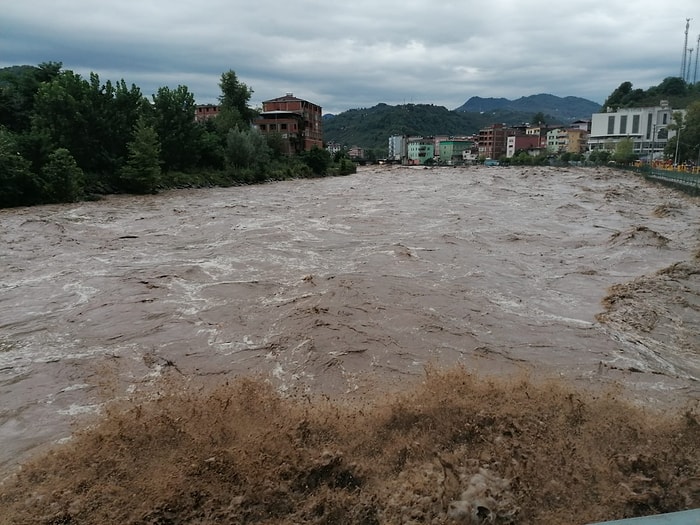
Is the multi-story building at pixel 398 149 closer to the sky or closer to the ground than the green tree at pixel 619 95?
closer to the ground

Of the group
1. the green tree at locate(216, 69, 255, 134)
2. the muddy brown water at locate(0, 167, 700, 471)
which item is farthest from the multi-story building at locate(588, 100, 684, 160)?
the muddy brown water at locate(0, 167, 700, 471)

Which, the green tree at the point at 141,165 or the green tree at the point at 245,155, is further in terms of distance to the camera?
the green tree at the point at 245,155

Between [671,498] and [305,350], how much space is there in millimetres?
5083

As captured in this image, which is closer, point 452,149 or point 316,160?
point 316,160

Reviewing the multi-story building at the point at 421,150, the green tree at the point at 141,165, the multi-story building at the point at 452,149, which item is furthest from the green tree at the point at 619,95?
the green tree at the point at 141,165

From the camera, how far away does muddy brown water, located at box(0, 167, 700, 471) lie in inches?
272

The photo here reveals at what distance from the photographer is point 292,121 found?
74.8 metres

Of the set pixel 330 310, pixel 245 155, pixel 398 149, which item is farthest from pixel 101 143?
pixel 398 149

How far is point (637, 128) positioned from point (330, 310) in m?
115

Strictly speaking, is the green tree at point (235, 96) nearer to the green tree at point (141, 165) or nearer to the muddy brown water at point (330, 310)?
the green tree at point (141, 165)

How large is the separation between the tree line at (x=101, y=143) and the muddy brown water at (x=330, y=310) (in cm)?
847

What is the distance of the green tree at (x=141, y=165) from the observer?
3425 centimetres

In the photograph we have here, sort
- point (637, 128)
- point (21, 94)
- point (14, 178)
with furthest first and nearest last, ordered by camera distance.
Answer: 1. point (637, 128)
2. point (21, 94)
3. point (14, 178)

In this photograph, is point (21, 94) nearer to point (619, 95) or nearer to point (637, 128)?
point (637, 128)
